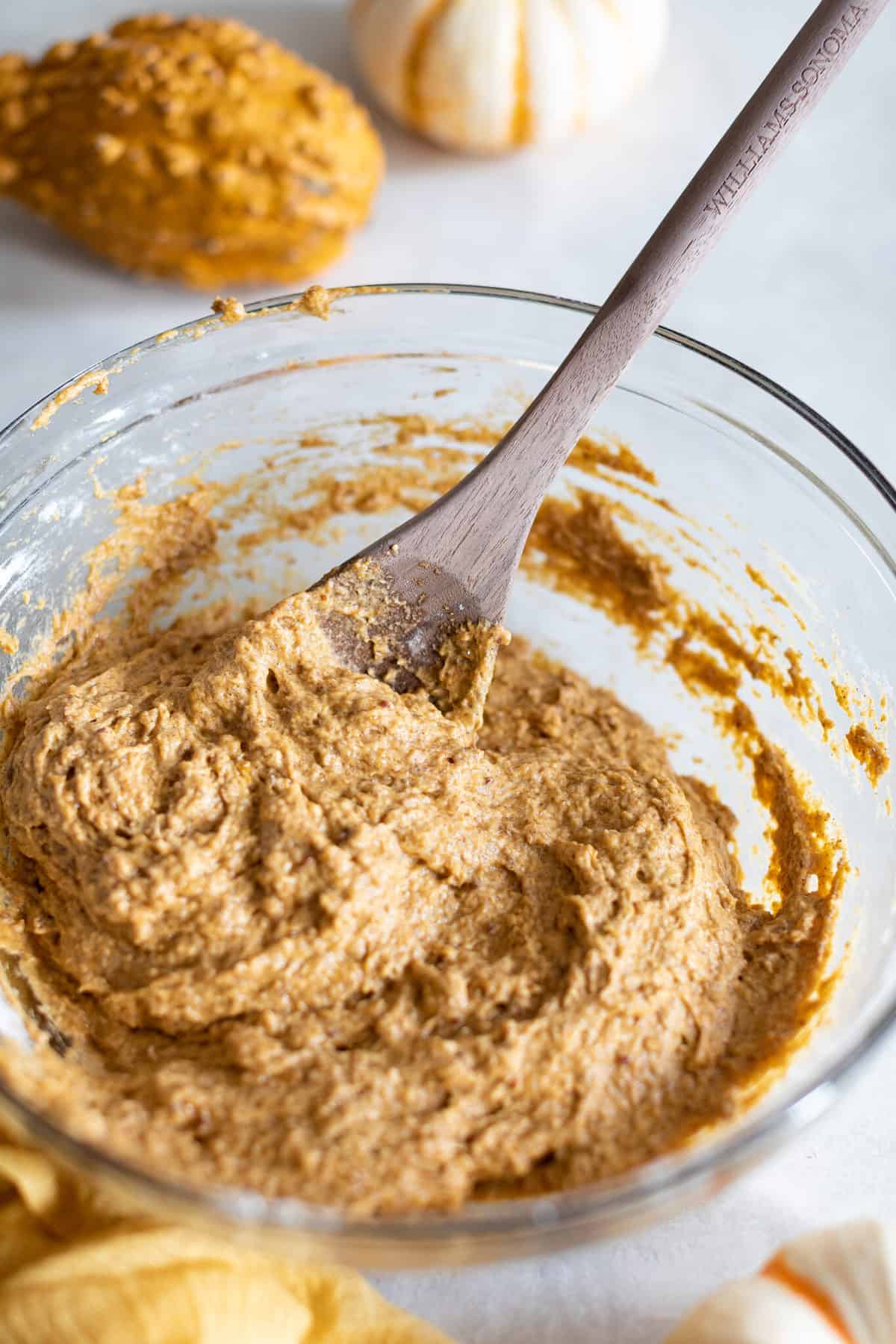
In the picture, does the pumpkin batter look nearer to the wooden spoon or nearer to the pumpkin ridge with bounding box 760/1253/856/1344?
the wooden spoon

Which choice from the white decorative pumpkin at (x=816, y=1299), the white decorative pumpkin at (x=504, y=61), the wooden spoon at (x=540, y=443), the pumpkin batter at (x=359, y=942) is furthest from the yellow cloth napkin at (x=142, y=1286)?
the white decorative pumpkin at (x=504, y=61)

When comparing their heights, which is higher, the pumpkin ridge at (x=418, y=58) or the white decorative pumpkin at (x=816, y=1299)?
the pumpkin ridge at (x=418, y=58)

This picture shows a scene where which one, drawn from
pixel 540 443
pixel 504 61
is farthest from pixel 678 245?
pixel 504 61

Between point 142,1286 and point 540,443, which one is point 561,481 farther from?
point 142,1286

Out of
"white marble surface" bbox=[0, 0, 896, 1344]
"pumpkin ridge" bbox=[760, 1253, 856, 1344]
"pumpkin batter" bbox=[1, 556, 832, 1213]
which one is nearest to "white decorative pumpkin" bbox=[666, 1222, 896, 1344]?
"pumpkin ridge" bbox=[760, 1253, 856, 1344]

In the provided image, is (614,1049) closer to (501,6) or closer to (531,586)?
(531,586)

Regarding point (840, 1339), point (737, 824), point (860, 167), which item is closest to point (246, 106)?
point (860, 167)

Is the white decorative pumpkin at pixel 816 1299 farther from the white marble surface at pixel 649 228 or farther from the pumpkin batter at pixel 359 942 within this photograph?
the white marble surface at pixel 649 228
